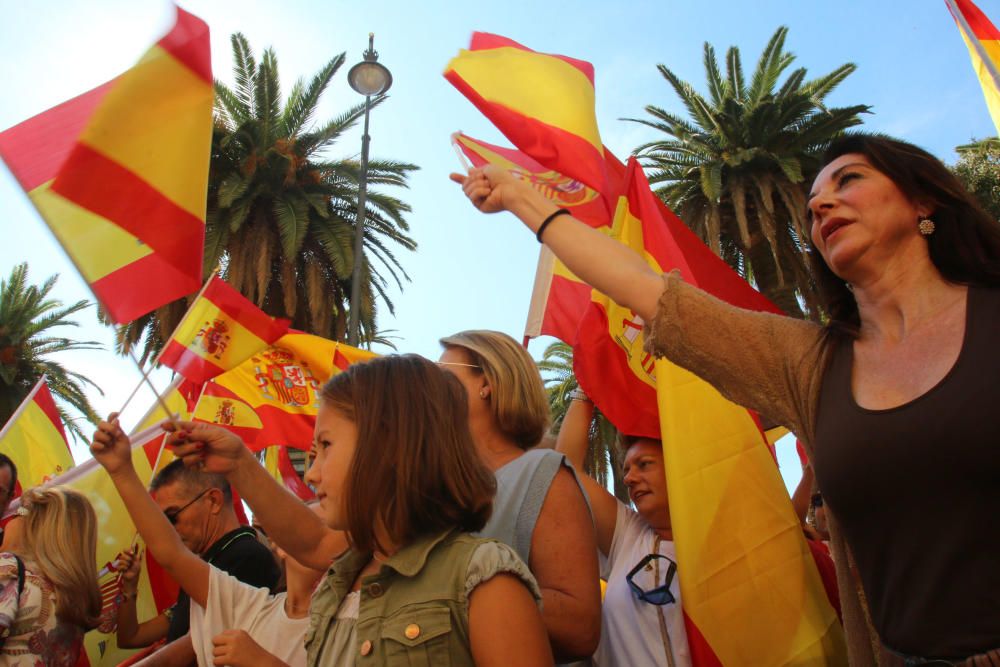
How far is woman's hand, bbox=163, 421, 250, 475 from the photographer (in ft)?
8.52

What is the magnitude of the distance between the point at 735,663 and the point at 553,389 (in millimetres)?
20643

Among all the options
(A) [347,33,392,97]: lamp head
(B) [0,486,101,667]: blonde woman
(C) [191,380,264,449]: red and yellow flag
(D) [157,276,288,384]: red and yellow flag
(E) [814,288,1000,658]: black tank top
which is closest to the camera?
(E) [814,288,1000,658]: black tank top

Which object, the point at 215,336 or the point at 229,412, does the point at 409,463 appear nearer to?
the point at 215,336

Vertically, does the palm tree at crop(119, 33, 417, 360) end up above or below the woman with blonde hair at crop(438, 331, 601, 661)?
above

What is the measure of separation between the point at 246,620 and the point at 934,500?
7.45ft

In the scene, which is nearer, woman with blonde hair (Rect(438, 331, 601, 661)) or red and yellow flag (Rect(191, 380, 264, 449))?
woman with blonde hair (Rect(438, 331, 601, 661))

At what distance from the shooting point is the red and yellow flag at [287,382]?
687 cm

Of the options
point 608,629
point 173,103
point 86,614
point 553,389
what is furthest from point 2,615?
point 553,389

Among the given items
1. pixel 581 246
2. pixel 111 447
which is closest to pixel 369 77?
pixel 111 447

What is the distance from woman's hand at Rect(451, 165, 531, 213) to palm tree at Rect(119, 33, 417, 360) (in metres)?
15.4

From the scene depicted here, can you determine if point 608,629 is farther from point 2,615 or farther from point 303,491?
point 303,491

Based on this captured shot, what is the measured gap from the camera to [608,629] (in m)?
2.95

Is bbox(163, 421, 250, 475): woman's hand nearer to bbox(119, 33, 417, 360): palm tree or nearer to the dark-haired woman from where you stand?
the dark-haired woman

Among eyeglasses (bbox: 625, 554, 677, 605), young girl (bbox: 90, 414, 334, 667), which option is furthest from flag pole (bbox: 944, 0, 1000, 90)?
young girl (bbox: 90, 414, 334, 667)
